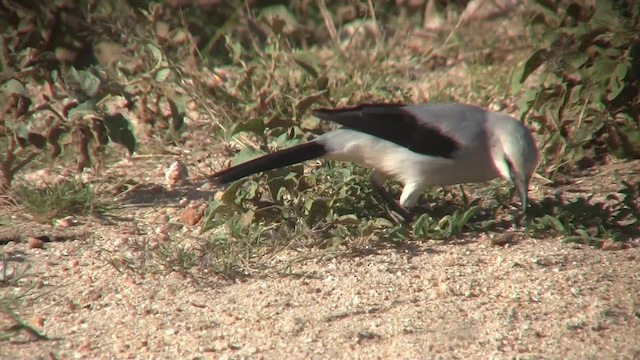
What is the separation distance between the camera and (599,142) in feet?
18.4

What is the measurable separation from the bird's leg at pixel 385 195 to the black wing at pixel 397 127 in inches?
11.9

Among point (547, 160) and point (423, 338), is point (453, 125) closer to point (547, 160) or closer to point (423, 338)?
point (547, 160)

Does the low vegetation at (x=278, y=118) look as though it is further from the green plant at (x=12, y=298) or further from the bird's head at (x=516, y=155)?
the bird's head at (x=516, y=155)

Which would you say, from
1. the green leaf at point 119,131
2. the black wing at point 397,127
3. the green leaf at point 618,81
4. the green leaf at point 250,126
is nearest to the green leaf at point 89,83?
the green leaf at point 119,131

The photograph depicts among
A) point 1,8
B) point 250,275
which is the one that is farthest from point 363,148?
point 1,8

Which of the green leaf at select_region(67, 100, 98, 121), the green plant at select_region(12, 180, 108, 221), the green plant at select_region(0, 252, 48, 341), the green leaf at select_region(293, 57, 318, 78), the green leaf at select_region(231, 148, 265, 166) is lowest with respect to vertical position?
the green plant at select_region(12, 180, 108, 221)

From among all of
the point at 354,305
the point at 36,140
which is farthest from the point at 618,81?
the point at 36,140

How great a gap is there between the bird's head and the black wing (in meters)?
0.23

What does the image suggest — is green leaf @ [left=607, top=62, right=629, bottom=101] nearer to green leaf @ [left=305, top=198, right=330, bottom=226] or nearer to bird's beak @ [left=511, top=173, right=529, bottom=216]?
bird's beak @ [left=511, top=173, right=529, bottom=216]

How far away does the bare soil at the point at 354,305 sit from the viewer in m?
3.75

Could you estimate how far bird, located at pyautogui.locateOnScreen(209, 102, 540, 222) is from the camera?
469 cm

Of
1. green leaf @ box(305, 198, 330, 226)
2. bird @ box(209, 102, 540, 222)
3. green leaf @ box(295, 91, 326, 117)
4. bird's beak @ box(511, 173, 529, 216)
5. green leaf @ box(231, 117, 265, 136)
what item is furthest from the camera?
green leaf @ box(295, 91, 326, 117)

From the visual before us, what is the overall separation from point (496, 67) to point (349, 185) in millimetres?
2340

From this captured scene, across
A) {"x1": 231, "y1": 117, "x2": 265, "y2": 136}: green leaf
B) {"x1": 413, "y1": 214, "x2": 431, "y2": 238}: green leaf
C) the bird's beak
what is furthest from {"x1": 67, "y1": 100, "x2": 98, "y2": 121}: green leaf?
the bird's beak
